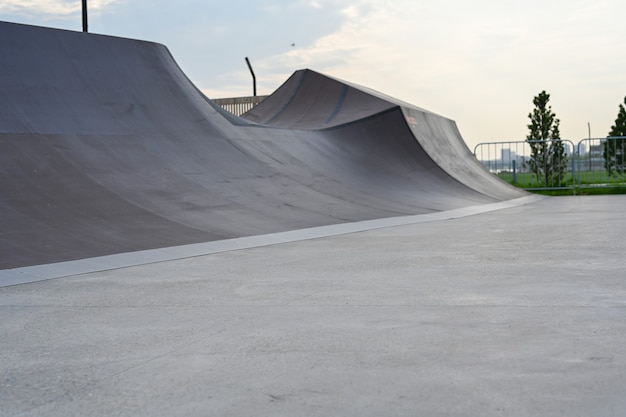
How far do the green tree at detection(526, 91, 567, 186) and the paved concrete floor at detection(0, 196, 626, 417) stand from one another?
675 inches

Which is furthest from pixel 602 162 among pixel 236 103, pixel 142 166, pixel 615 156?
pixel 142 166

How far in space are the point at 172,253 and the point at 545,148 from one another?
61.4 ft

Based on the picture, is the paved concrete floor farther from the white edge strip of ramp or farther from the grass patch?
the grass patch

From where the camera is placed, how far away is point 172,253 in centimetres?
736

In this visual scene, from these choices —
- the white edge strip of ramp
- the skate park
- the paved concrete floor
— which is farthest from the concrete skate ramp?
the paved concrete floor

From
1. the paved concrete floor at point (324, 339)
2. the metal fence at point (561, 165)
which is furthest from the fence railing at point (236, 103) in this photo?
the paved concrete floor at point (324, 339)

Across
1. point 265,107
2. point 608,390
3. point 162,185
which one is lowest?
point 608,390

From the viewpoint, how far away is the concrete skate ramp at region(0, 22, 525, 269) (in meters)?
8.01

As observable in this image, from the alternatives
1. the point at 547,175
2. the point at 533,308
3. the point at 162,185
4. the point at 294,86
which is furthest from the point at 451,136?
the point at 533,308

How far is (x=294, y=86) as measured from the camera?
22.5m

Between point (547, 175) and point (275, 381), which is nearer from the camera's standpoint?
point (275, 381)

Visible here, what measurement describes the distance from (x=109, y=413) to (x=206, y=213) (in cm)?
702

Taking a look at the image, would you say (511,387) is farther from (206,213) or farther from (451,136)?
(451,136)

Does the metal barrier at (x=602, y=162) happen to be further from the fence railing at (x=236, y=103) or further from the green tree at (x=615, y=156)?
the fence railing at (x=236, y=103)
